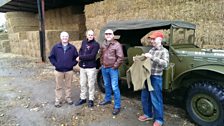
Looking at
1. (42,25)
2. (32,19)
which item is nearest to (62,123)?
(42,25)

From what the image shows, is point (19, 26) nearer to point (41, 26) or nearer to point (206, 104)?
point (41, 26)

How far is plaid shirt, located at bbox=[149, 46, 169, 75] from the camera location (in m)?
3.74

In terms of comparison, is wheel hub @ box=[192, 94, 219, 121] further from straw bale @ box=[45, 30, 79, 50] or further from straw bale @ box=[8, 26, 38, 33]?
straw bale @ box=[8, 26, 38, 33]

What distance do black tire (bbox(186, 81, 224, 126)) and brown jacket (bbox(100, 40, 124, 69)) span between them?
134 cm

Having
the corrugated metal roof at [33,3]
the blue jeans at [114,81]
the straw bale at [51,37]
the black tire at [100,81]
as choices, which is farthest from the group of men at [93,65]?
the corrugated metal roof at [33,3]

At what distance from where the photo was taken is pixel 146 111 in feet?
14.1

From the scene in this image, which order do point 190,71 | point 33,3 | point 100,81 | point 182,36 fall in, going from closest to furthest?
point 190,71 → point 182,36 → point 100,81 → point 33,3

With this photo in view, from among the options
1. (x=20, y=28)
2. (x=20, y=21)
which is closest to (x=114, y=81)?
(x=20, y=28)

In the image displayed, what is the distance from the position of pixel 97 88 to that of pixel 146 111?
242 centimetres

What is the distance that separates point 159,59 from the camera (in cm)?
373

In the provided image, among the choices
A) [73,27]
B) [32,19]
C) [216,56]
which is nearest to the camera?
[216,56]

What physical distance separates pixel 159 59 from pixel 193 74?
90 cm

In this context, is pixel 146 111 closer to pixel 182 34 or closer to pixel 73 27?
pixel 182 34

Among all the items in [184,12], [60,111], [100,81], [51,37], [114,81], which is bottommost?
[60,111]
